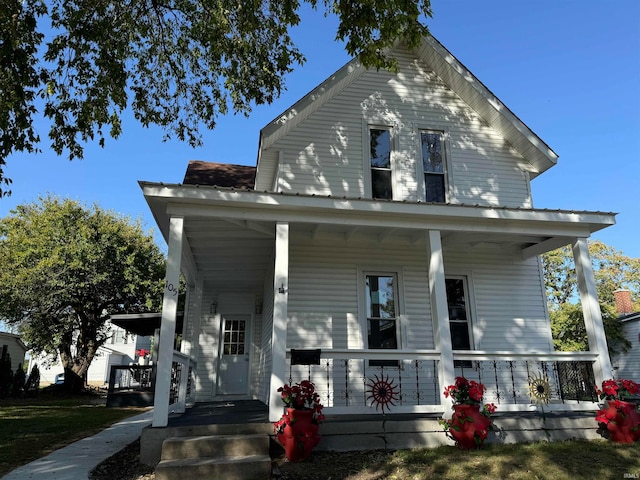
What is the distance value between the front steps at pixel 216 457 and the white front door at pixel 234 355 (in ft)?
19.2

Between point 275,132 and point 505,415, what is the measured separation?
252 inches

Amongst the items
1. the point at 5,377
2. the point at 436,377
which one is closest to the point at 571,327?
the point at 436,377

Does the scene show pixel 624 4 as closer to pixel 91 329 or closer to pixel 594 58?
pixel 594 58

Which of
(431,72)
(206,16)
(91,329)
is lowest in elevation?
(91,329)

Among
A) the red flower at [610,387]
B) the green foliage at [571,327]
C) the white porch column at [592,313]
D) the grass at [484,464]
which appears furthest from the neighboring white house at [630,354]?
the grass at [484,464]

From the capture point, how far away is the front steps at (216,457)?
15.6 feet

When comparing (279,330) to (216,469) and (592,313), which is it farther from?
(592,313)

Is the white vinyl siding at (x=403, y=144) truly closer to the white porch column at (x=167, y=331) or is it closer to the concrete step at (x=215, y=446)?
the white porch column at (x=167, y=331)

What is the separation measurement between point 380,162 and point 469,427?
5478 mm

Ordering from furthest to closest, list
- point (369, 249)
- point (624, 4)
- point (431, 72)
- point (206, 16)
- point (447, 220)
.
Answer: point (624, 4)
point (431, 72)
point (206, 16)
point (369, 249)
point (447, 220)

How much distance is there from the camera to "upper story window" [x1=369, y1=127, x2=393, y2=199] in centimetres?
898

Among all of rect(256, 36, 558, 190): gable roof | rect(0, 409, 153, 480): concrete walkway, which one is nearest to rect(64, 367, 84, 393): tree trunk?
rect(0, 409, 153, 480): concrete walkway

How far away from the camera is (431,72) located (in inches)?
387

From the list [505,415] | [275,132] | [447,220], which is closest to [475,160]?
[447,220]
